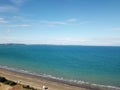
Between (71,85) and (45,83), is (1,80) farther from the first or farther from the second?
(71,85)

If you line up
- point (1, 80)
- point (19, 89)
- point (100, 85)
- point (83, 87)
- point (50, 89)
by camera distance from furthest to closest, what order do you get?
1. point (100, 85)
2. point (83, 87)
3. point (50, 89)
4. point (1, 80)
5. point (19, 89)

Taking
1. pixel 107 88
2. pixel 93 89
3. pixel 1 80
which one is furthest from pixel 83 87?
pixel 1 80

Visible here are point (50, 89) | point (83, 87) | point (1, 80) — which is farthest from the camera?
point (83, 87)

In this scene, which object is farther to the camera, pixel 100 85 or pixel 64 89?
pixel 100 85

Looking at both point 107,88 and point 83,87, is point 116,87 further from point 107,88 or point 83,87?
point 83,87

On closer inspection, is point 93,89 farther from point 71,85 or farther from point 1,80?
point 1,80

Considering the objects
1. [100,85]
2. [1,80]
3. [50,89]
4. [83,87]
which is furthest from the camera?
[100,85]

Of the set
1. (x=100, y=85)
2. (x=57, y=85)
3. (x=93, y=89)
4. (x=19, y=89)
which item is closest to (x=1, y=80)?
(x=19, y=89)

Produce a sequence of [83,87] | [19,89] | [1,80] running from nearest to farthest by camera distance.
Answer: [19,89] < [1,80] < [83,87]

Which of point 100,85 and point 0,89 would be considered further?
point 100,85
